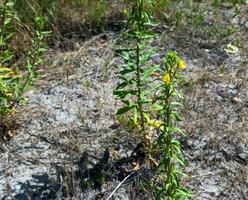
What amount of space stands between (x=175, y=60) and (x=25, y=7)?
2.16 m

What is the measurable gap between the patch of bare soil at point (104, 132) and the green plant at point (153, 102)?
0.41 feet

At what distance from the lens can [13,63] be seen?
379 cm

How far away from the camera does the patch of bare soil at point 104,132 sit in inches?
111

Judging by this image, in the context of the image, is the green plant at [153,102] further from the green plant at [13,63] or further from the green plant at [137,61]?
the green plant at [13,63]

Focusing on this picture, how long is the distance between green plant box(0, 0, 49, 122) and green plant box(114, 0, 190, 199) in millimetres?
642

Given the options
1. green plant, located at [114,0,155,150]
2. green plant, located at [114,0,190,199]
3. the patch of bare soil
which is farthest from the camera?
the patch of bare soil

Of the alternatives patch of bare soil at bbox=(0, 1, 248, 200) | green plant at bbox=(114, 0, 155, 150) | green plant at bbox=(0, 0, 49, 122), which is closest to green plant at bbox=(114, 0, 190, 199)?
green plant at bbox=(114, 0, 155, 150)

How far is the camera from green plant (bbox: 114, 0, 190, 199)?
7.98ft

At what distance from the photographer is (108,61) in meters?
3.77

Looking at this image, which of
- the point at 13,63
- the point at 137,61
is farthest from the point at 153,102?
the point at 13,63

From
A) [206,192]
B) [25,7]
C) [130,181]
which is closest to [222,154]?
[206,192]

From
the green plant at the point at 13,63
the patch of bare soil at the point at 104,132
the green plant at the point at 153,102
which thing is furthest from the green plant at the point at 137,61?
the green plant at the point at 13,63

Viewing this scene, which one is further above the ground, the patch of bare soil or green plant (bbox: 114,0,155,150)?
green plant (bbox: 114,0,155,150)

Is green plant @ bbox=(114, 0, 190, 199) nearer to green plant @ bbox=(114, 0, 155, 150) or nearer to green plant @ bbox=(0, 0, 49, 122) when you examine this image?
green plant @ bbox=(114, 0, 155, 150)
